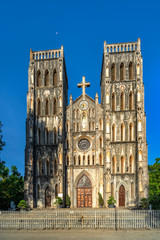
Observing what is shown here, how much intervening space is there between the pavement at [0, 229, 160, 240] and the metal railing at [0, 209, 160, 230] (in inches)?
25.9

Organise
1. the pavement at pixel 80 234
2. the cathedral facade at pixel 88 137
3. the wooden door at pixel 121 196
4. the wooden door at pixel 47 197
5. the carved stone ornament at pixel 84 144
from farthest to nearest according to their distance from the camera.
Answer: the carved stone ornament at pixel 84 144
the wooden door at pixel 47 197
the cathedral facade at pixel 88 137
the wooden door at pixel 121 196
the pavement at pixel 80 234

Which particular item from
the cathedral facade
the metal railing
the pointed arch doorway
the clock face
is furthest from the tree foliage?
the metal railing

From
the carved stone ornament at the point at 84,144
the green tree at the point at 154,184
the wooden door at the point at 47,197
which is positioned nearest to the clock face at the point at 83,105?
the carved stone ornament at the point at 84,144

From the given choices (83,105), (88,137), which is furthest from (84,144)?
(83,105)

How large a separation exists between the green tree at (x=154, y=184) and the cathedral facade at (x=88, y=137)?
8488 millimetres

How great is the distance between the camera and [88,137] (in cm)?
3947

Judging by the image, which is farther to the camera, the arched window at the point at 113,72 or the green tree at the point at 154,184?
the green tree at the point at 154,184

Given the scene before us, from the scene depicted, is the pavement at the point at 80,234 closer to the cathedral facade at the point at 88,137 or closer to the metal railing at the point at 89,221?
the metal railing at the point at 89,221

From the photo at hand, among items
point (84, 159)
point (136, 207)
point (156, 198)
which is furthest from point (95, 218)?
point (156, 198)

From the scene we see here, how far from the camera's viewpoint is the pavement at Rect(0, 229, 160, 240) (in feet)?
52.3

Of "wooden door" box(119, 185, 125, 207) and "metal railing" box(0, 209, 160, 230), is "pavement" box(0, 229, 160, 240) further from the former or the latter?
"wooden door" box(119, 185, 125, 207)

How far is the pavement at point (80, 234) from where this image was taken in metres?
15.9

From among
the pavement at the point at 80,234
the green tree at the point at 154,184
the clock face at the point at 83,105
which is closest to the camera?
the pavement at the point at 80,234

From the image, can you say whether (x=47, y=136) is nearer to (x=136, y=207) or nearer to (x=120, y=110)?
(x=120, y=110)
